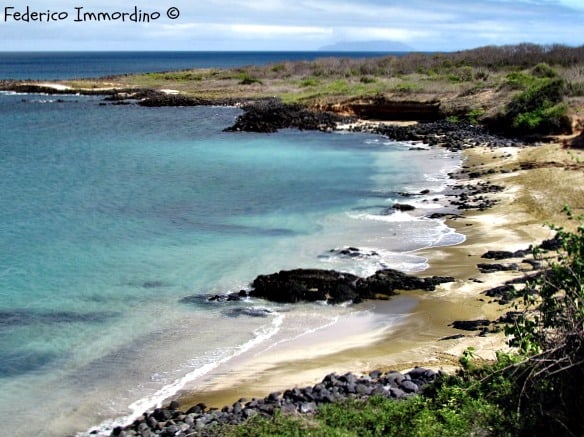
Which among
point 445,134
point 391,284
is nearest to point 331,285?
point 391,284

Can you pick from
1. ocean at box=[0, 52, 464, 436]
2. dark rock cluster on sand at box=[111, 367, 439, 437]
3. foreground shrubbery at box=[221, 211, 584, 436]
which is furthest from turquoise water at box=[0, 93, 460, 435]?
foreground shrubbery at box=[221, 211, 584, 436]

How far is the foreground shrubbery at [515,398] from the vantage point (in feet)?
23.8

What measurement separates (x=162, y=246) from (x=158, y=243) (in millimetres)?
388

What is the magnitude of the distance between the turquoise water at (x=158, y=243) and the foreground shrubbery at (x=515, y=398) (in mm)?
3914

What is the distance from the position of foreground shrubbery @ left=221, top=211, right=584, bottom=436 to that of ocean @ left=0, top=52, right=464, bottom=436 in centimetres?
382

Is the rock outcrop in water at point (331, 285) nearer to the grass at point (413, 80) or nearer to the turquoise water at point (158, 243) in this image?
the turquoise water at point (158, 243)

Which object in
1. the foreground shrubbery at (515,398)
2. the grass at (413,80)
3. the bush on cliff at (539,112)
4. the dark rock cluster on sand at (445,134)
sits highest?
the grass at (413,80)

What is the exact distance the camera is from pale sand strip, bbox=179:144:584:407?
1214cm

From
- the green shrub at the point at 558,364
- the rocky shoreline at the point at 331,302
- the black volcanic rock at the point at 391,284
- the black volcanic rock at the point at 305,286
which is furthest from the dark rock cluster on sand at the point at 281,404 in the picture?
the black volcanic rock at the point at 391,284

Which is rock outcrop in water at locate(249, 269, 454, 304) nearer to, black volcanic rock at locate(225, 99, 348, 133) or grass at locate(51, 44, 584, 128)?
grass at locate(51, 44, 584, 128)

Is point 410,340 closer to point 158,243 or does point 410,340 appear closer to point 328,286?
point 328,286

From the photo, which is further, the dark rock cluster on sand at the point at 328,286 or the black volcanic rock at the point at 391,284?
the black volcanic rock at the point at 391,284

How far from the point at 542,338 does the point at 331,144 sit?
3402 cm

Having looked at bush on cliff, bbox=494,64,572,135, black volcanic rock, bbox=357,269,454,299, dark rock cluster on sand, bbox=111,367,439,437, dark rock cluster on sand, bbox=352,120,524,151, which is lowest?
dark rock cluster on sand, bbox=111,367,439,437
